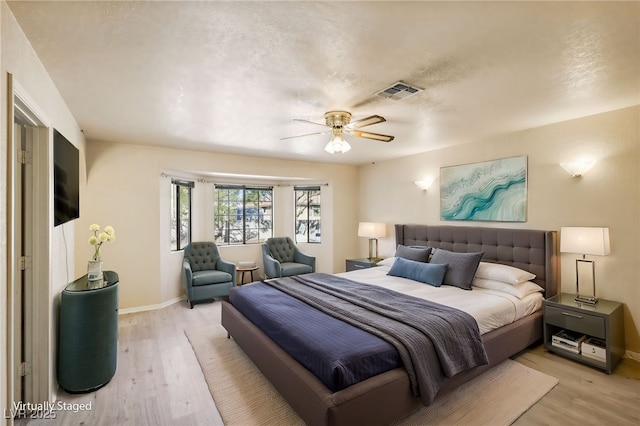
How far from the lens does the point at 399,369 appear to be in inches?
81.9

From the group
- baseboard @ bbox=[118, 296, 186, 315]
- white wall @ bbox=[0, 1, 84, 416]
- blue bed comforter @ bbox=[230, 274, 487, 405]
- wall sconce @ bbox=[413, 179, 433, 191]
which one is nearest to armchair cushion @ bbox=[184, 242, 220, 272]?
baseboard @ bbox=[118, 296, 186, 315]

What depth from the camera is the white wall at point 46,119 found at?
1.46 metres

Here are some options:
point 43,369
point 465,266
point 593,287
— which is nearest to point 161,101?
point 43,369

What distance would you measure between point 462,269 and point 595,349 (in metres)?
1.33

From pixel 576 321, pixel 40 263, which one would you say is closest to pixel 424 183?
pixel 576 321

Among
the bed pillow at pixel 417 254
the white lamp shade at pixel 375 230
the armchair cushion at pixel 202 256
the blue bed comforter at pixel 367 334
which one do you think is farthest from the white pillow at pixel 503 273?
the armchair cushion at pixel 202 256

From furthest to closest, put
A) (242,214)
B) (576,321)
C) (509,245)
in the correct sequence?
(242,214) → (509,245) → (576,321)

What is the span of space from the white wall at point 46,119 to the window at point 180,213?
6.62 feet

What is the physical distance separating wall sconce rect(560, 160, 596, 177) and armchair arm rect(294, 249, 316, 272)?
4.10 meters

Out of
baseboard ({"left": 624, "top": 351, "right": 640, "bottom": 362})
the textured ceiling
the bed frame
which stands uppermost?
the textured ceiling

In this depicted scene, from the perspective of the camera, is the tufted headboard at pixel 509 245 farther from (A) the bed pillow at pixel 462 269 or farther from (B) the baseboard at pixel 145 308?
(B) the baseboard at pixel 145 308

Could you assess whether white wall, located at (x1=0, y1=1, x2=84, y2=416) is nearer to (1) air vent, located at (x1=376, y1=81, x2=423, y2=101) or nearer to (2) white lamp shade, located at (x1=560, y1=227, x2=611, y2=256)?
(1) air vent, located at (x1=376, y1=81, x2=423, y2=101)

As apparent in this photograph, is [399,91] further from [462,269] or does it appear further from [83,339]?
[83,339]

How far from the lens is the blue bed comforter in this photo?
2.01 meters
